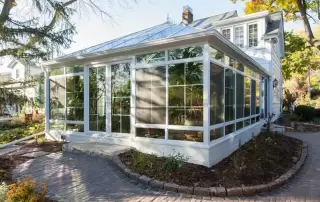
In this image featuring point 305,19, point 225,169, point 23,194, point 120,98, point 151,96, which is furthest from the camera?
point 305,19

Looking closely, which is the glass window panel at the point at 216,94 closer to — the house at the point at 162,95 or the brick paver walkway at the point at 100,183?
the house at the point at 162,95

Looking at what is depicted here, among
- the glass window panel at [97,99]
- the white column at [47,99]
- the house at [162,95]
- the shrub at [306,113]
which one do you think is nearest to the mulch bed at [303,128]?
the shrub at [306,113]

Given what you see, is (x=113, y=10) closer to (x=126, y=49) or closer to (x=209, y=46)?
(x=126, y=49)

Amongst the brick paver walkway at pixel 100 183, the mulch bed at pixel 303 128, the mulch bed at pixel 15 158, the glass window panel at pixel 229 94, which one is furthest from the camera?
the mulch bed at pixel 303 128

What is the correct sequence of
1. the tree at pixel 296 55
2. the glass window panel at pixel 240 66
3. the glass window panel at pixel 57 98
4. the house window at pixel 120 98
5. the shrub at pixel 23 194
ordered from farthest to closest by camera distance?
the tree at pixel 296 55 < the glass window panel at pixel 57 98 < the glass window panel at pixel 240 66 < the house window at pixel 120 98 < the shrub at pixel 23 194

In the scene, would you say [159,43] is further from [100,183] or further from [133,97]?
[100,183]

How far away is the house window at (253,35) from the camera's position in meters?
12.1

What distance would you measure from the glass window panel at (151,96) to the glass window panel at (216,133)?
1.08 meters

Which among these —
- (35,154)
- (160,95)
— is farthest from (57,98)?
(160,95)

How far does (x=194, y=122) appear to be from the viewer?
5422 millimetres

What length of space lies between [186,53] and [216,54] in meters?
0.79

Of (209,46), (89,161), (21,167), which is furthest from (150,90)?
(21,167)

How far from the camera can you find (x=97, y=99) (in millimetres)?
7434

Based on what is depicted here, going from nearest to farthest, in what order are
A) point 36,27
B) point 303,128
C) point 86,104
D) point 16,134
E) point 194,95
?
point 194,95 < point 86,104 < point 36,27 < point 16,134 < point 303,128
